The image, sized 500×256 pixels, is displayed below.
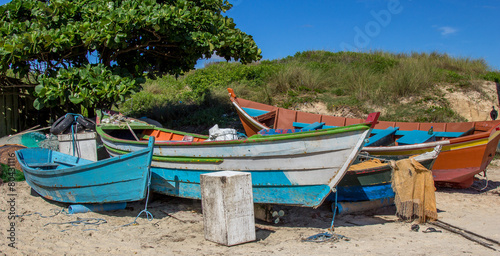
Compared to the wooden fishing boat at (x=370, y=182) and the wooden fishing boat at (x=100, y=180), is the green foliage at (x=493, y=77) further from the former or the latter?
the wooden fishing boat at (x=100, y=180)

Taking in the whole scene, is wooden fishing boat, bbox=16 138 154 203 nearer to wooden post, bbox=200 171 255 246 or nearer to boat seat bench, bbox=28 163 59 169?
boat seat bench, bbox=28 163 59 169

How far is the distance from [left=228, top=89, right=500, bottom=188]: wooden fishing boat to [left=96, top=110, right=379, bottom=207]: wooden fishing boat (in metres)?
1.91

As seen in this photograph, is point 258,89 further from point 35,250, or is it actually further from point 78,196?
point 35,250

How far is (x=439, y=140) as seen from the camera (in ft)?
28.0

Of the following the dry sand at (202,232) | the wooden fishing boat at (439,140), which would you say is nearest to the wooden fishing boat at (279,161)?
the dry sand at (202,232)

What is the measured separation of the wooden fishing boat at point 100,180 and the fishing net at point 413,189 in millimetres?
3664

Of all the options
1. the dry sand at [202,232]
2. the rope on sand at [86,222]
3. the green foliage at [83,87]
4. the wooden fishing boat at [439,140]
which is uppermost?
the green foliage at [83,87]

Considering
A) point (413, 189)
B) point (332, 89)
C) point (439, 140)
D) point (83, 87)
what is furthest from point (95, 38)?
point (332, 89)

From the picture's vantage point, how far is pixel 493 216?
6.14 metres

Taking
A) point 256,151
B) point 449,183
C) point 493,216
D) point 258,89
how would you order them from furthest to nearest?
point 258,89 < point 449,183 < point 493,216 < point 256,151

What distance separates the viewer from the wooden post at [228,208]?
15.0ft

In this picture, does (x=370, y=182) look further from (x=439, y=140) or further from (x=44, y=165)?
(x=44, y=165)

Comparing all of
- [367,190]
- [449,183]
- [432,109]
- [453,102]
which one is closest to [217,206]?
[367,190]

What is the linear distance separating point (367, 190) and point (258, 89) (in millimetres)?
9492
